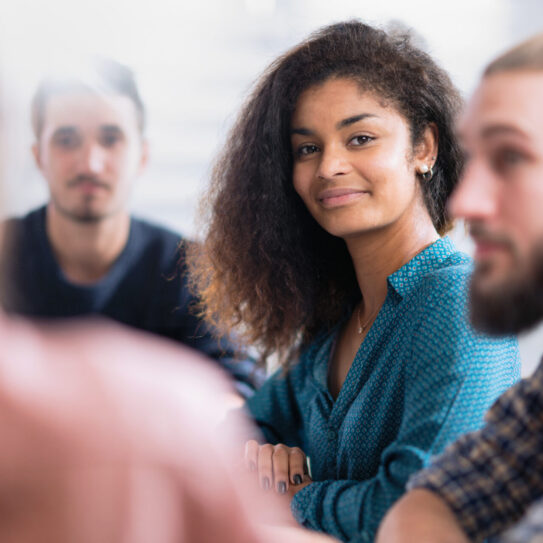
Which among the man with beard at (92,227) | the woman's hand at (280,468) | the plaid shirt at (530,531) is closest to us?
the plaid shirt at (530,531)

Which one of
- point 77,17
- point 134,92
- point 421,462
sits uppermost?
point 77,17

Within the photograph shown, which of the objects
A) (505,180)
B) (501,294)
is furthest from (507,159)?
(501,294)

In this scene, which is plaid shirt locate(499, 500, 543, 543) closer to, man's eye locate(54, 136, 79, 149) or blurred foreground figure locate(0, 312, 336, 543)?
blurred foreground figure locate(0, 312, 336, 543)

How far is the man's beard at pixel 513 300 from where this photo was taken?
693 millimetres

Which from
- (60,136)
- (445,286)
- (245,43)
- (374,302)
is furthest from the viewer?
(245,43)

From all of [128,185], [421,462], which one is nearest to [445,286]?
[421,462]

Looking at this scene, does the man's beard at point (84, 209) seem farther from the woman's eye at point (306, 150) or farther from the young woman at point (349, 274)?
the woman's eye at point (306, 150)

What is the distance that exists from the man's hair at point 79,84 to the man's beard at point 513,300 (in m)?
1.60

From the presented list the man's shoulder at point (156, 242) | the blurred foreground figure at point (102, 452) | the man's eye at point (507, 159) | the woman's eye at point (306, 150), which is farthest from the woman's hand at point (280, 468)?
the man's shoulder at point (156, 242)

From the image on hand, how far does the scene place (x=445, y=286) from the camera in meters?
1.06

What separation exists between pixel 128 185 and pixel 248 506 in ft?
5.95

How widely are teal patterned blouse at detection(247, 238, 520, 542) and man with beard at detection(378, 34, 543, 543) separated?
185mm

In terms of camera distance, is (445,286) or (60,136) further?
(60,136)

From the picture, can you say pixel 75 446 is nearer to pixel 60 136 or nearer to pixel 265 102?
pixel 265 102
